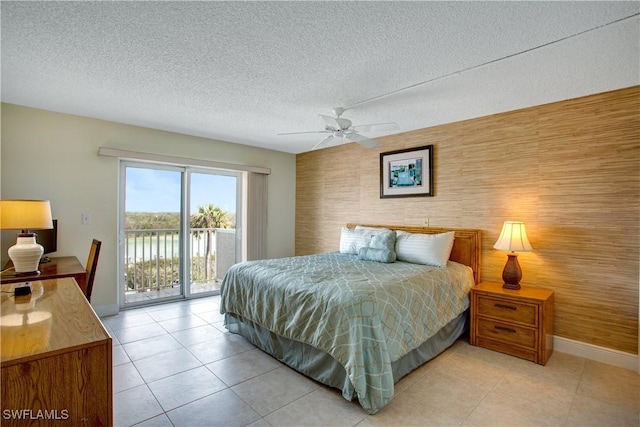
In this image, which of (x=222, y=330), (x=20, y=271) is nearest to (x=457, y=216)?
(x=222, y=330)

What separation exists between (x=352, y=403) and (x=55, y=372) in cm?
171

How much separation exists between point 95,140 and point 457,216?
14.4 feet

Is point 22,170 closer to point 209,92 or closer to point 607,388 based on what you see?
point 209,92

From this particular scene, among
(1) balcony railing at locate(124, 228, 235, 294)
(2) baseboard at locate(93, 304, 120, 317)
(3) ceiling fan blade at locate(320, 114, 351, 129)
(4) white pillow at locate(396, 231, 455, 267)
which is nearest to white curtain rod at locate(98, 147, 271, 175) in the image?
(1) balcony railing at locate(124, 228, 235, 294)

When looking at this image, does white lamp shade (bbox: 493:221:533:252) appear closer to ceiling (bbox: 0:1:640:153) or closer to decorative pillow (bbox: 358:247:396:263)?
decorative pillow (bbox: 358:247:396:263)

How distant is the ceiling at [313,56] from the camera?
5.65 ft

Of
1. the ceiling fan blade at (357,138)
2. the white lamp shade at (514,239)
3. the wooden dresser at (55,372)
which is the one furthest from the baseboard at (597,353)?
the wooden dresser at (55,372)

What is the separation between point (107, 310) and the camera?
12.5 ft

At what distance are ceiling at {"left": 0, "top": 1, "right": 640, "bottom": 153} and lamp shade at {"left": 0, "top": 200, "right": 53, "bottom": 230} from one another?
105 centimetres

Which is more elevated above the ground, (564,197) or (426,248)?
(564,197)

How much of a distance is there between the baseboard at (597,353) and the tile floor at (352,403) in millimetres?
68

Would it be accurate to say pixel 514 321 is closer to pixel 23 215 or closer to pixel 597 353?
pixel 597 353

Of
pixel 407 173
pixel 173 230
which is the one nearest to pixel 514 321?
pixel 407 173

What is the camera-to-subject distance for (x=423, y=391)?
2250 mm
